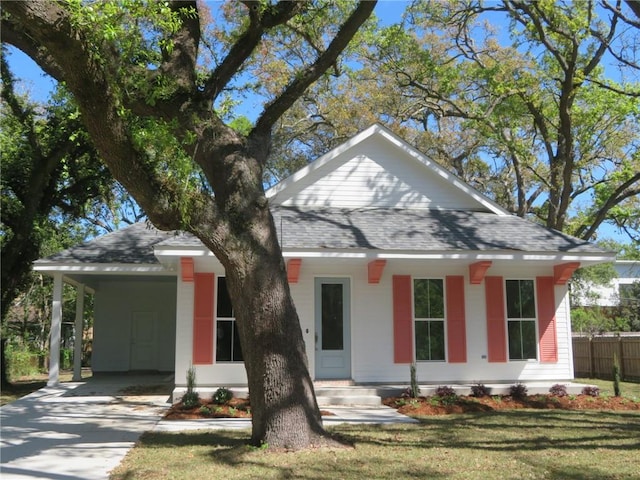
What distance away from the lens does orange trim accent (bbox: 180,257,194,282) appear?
12.6 metres

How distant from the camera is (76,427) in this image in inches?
381

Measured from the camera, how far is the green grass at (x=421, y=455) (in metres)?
6.35

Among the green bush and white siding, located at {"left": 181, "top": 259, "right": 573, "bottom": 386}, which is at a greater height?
white siding, located at {"left": 181, "top": 259, "right": 573, "bottom": 386}

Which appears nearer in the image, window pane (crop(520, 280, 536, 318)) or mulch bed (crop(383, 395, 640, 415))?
mulch bed (crop(383, 395, 640, 415))

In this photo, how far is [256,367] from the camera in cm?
733

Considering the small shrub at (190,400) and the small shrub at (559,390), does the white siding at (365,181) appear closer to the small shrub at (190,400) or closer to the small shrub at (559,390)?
the small shrub at (559,390)

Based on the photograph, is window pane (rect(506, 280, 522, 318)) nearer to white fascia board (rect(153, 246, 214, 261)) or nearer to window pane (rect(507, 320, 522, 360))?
window pane (rect(507, 320, 522, 360))

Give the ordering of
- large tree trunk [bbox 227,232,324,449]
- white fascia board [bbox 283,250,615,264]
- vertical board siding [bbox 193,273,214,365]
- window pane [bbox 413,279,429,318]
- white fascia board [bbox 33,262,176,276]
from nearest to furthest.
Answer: large tree trunk [bbox 227,232,324,449], white fascia board [bbox 283,250,615,264], vertical board siding [bbox 193,273,214,365], window pane [bbox 413,279,429,318], white fascia board [bbox 33,262,176,276]

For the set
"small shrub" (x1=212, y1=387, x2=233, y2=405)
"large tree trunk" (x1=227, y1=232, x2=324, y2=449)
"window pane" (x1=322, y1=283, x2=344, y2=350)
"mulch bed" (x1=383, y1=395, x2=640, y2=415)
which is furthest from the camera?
"window pane" (x1=322, y1=283, x2=344, y2=350)

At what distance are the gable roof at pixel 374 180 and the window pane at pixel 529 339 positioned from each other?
360 centimetres

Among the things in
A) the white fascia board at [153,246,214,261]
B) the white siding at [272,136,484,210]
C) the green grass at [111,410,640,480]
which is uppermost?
the white siding at [272,136,484,210]

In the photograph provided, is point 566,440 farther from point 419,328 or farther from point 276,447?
point 419,328

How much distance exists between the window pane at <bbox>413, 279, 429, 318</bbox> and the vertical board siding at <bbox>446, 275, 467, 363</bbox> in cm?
48

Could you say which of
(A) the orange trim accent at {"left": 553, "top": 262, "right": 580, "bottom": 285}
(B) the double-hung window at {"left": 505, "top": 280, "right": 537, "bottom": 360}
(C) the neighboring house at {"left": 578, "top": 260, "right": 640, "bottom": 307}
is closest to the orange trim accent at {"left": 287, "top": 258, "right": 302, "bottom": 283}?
(B) the double-hung window at {"left": 505, "top": 280, "right": 537, "bottom": 360}
